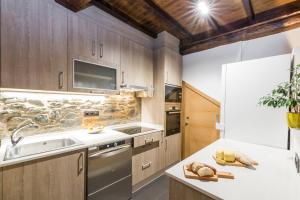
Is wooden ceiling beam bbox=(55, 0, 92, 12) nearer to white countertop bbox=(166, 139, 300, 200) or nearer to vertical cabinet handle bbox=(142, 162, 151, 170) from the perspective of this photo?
white countertop bbox=(166, 139, 300, 200)

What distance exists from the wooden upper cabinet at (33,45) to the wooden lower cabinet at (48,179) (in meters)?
0.75

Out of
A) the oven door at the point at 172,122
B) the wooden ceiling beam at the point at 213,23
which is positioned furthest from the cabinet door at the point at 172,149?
the wooden ceiling beam at the point at 213,23

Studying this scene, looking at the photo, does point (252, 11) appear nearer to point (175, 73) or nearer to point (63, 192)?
point (175, 73)

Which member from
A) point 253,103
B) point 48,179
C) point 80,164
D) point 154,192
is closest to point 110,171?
point 80,164

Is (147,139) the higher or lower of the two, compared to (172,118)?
lower

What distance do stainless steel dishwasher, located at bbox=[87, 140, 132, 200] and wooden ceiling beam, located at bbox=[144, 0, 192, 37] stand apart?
6.00ft

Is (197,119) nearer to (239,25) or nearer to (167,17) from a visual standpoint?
(239,25)

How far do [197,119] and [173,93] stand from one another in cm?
71

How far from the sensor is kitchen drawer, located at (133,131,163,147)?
206cm

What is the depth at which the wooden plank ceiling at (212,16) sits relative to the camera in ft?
6.07

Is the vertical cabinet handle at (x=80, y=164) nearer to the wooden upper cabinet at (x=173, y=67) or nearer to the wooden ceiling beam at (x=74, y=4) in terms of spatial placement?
the wooden ceiling beam at (x=74, y=4)

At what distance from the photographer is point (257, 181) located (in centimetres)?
88

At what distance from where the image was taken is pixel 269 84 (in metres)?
1.55

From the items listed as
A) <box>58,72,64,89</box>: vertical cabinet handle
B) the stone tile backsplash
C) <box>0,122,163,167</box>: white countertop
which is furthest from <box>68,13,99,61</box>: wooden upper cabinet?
<box>0,122,163,167</box>: white countertop
